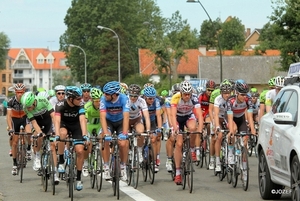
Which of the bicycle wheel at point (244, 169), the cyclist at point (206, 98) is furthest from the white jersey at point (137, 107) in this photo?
the cyclist at point (206, 98)

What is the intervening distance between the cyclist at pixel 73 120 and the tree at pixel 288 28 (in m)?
33.2

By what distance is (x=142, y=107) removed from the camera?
650 inches

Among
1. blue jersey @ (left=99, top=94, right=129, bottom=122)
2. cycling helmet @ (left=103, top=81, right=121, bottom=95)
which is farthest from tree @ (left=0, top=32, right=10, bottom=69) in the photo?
cycling helmet @ (left=103, top=81, right=121, bottom=95)

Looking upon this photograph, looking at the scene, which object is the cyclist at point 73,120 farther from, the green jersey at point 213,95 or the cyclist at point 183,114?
the green jersey at point 213,95

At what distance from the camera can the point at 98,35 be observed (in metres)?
104

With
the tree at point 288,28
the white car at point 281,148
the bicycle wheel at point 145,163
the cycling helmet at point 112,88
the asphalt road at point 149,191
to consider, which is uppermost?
the tree at point 288,28

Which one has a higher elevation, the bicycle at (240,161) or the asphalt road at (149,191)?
the bicycle at (240,161)

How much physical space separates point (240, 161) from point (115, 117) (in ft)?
7.42

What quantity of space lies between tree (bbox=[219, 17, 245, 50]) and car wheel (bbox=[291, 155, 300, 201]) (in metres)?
130

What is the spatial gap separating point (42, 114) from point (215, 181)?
361cm

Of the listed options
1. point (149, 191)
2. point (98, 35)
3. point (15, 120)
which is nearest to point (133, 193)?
point (149, 191)

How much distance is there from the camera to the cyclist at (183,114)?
48.5ft

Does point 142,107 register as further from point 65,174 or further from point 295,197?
point 295,197

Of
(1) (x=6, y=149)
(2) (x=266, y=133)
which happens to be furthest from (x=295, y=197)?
(1) (x=6, y=149)
